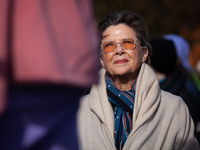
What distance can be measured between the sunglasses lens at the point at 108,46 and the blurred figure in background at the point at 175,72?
1440 millimetres

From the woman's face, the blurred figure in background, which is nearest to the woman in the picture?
the woman's face

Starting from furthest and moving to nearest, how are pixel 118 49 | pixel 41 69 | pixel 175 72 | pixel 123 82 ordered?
pixel 175 72
pixel 123 82
pixel 118 49
pixel 41 69

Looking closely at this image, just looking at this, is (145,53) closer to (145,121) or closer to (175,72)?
(145,121)

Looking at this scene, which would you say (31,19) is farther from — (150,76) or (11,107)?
(150,76)

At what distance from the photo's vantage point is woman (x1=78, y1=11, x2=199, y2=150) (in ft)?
7.31

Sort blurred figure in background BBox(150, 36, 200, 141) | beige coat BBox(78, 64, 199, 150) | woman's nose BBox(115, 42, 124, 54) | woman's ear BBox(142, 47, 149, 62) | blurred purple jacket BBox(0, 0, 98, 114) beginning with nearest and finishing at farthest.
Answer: blurred purple jacket BBox(0, 0, 98, 114) → beige coat BBox(78, 64, 199, 150) → woman's nose BBox(115, 42, 124, 54) → woman's ear BBox(142, 47, 149, 62) → blurred figure in background BBox(150, 36, 200, 141)

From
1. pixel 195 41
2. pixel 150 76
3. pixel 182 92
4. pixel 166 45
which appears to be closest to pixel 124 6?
pixel 195 41

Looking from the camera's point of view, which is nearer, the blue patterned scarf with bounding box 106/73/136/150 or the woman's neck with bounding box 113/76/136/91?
the blue patterned scarf with bounding box 106/73/136/150

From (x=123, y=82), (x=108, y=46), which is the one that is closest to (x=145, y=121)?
(x=123, y=82)

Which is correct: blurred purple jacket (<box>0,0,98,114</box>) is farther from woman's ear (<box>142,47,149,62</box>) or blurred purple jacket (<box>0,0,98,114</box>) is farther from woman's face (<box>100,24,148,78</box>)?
woman's ear (<box>142,47,149,62</box>)

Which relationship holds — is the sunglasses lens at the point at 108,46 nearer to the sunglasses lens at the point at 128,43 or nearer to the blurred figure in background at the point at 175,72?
the sunglasses lens at the point at 128,43

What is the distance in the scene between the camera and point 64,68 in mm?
741

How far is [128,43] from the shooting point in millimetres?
2416

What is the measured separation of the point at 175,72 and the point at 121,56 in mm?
1811
